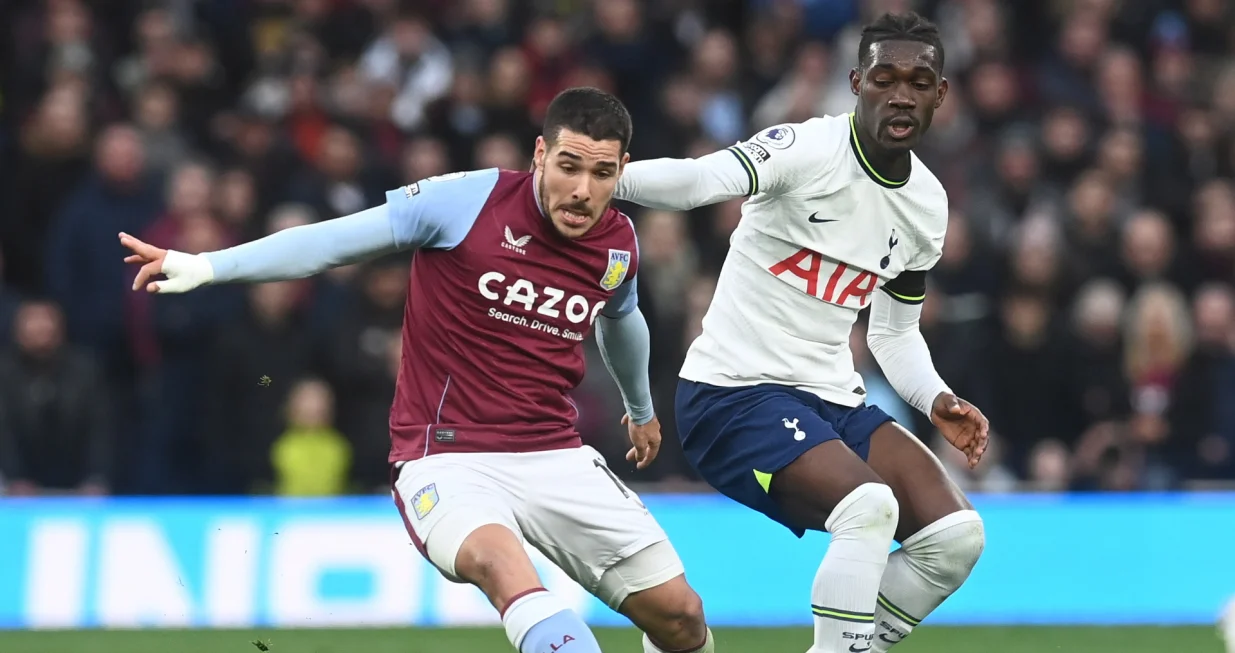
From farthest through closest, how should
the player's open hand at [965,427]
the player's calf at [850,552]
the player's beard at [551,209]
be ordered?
the player's open hand at [965,427] < the player's calf at [850,552] < the player's beard at [551,209]

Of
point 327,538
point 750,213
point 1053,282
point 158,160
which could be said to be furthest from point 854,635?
point 158,160

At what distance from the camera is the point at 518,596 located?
5.84 metres

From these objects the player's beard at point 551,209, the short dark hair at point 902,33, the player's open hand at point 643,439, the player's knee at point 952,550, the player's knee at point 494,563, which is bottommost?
the player's knee at point 494,563

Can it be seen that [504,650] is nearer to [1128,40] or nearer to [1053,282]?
[1053,282]

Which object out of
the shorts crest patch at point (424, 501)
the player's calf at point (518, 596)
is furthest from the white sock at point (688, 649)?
the shorts crest patch at point (424, 501)

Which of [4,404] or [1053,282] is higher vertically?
[1053,282]

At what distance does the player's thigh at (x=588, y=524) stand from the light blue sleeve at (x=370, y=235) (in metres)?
0.89

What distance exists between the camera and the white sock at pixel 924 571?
6.70 meters

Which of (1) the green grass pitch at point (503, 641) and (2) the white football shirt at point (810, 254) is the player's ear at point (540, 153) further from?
(1) the green grass pitch at point (503, 641)

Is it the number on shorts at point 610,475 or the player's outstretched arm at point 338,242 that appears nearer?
the player's outstretched arm at point 338,242

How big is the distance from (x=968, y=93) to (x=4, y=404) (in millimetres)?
7120

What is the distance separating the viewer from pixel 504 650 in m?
9.34

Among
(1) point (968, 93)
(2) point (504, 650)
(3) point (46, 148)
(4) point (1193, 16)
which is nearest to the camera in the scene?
(2) point (504, 650)

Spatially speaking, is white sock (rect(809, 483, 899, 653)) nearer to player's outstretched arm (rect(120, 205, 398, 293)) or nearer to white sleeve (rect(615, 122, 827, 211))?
white sleeve (rect(615, 122, 827, 211))
